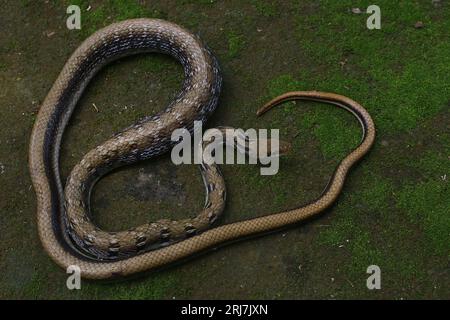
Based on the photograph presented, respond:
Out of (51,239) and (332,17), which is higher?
(332,17)

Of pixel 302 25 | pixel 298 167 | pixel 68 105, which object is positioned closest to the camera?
pixel 298 167

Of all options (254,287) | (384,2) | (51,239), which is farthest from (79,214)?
(384,2)

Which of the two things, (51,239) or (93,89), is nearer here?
(51,239)

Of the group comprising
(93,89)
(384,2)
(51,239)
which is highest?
(384,2)

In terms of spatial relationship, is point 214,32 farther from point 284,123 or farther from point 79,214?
point 79,214

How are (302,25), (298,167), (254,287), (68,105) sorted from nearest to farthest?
(254,287) < (298,167) < (68,105) < (302,25)
